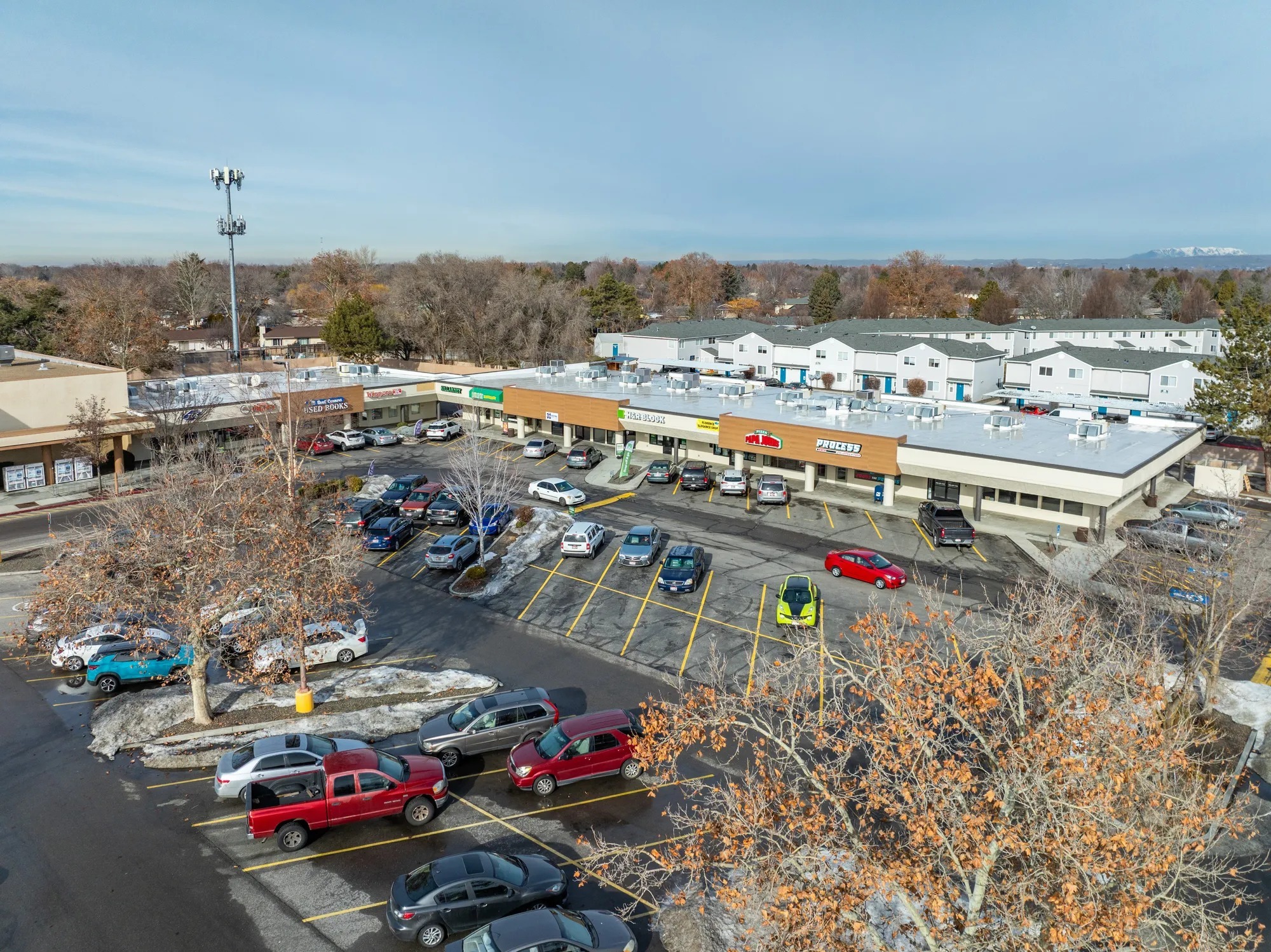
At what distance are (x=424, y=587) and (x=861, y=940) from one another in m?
24.0

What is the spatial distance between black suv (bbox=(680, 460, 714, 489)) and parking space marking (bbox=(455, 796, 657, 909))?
2656cm

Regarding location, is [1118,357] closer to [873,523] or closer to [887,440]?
[887,440]

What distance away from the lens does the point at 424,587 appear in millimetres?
31766

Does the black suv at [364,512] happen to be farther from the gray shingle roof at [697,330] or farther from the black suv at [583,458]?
the gray shingle roof at [697,330]

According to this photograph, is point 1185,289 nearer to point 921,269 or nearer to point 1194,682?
point 921,269

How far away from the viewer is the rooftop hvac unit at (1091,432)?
3969 centimetres

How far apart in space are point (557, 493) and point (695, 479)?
743 cm

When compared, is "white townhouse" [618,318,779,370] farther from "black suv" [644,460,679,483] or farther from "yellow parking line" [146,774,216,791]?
"yellow parking line" [146,774,216,791]

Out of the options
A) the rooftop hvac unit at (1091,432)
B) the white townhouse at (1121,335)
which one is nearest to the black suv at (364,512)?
the rooftop hvac unit at (1091,432)

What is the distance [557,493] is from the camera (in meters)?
40.9

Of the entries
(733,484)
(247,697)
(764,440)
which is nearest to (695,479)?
(733,484)

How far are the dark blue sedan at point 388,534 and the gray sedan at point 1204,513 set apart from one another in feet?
110

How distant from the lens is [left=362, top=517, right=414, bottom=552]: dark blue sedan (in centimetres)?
3512

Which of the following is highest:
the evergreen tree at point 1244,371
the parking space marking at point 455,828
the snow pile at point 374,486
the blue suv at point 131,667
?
the evergreen tree at point 1244,371
